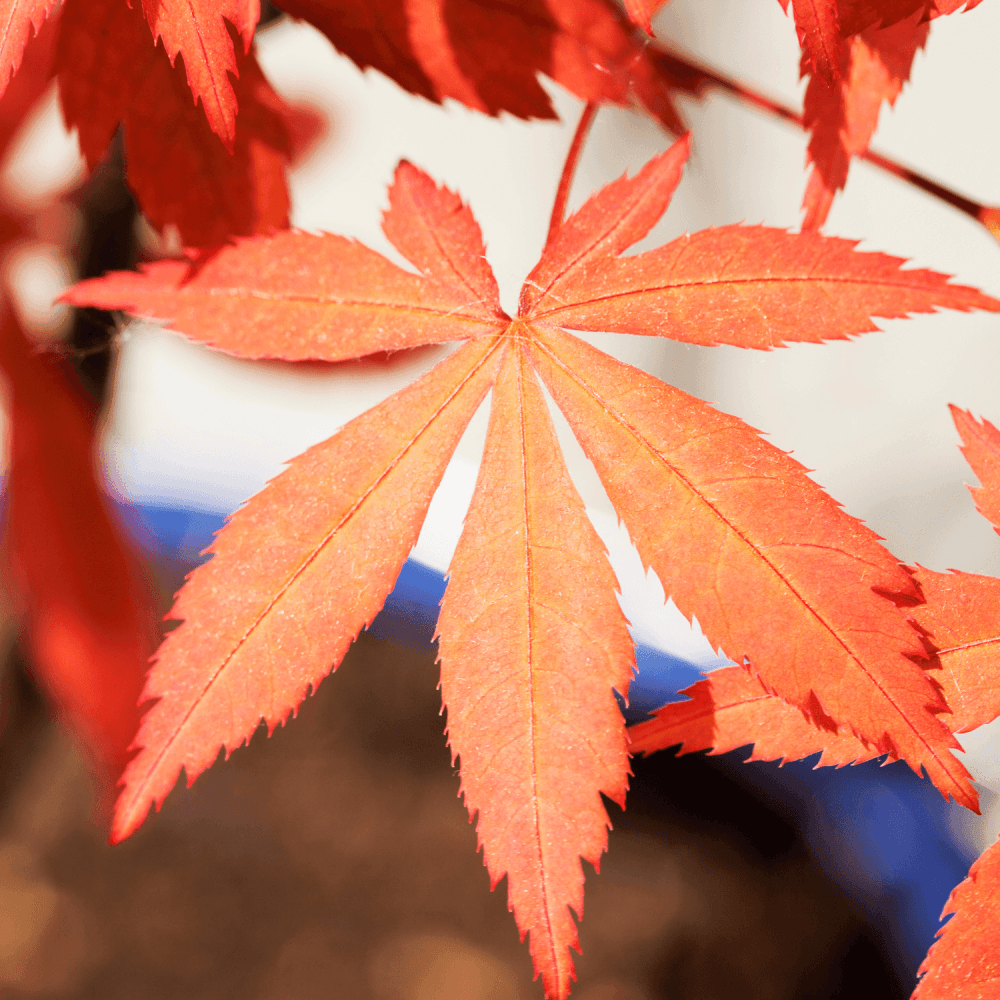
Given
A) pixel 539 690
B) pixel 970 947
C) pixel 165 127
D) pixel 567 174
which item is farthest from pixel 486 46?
pixel 970 947

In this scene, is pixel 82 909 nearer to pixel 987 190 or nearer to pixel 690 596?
pixel 690 596

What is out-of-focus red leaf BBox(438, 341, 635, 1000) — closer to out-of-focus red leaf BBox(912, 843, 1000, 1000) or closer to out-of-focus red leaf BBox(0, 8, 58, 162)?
out-of-focus red leaf BBox(912, 843, 1000, 1000)

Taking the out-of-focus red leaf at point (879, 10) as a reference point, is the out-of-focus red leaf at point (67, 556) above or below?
below

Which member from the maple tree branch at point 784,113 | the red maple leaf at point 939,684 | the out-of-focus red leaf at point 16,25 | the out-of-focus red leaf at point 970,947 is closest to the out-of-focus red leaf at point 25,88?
the out-of-focus red leaf at point 16,25

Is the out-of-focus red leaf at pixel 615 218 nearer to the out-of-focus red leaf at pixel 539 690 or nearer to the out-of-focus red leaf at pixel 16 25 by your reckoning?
the out-of-focus red leaf at pixel 539 690

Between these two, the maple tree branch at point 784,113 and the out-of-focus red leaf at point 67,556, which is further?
the out-of-focus red leaf at point 67,556

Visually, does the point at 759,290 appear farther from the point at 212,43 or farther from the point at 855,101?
the point at 212,43
